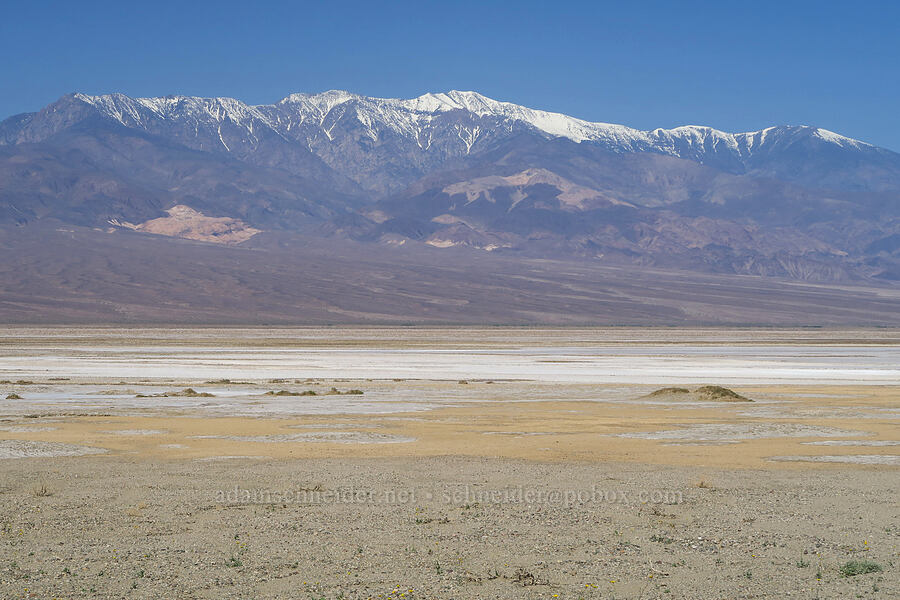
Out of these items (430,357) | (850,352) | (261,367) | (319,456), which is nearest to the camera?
(319,456)

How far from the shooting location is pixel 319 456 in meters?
20.6

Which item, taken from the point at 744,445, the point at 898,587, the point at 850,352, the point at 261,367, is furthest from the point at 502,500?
the point at 850,352

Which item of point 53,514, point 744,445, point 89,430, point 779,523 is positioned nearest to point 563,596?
point 779,523

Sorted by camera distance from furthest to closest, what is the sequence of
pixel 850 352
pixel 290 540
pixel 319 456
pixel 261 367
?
pixel 850 352 < pixel 261 367 < pixel 319 456 < pixel 290 540

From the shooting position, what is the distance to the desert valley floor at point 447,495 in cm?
1066

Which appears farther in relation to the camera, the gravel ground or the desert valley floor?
the desert valley floor

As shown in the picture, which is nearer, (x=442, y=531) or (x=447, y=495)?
(x=442, y=531)

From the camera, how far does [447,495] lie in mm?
15656

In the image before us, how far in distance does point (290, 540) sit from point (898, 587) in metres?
7.03

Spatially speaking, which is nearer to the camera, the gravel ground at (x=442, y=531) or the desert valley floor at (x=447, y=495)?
the gravel ground at (x=442, y=531)

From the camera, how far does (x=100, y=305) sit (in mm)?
186375

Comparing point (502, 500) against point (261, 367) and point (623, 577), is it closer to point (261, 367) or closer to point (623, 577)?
point (623, 577)

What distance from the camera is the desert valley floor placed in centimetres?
1066

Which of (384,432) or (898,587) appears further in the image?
(384,432)
